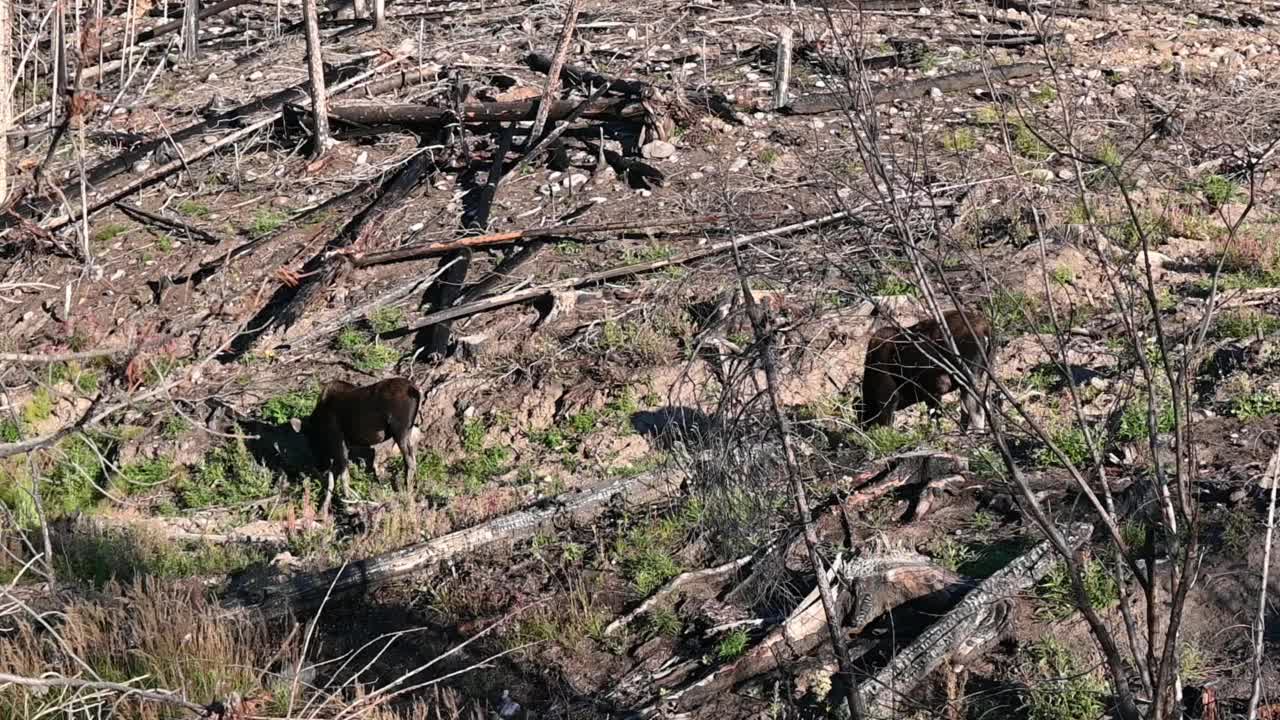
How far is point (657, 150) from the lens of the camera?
643 inches

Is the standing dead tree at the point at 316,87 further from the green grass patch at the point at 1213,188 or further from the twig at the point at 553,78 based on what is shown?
the green grass patch at the point at 1213,188

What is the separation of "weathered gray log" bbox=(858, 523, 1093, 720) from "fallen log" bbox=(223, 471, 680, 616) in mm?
2018

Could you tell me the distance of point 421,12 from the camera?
72.0 ft

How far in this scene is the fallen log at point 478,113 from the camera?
16.9 metres

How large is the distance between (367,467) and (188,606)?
362 cm

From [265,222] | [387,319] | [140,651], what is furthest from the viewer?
[265,222]

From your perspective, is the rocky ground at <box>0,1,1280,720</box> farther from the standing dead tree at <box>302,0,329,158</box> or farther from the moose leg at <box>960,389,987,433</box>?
the standing dead tree at <box>302,0,329,158</box>

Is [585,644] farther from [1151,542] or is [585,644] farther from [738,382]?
[1151,542]

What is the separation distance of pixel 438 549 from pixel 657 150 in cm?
765

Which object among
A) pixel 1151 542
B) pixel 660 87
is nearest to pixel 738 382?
pixel 1151 542

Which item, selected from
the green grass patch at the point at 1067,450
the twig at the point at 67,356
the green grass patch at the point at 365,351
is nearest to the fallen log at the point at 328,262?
the green grass patch at the point at 365,351

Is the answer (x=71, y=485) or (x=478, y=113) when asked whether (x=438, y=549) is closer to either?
(x=71, y=485)

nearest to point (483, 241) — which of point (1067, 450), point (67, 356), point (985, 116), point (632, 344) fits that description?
point (632, 344)

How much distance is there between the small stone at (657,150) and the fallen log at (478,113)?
0.49m
